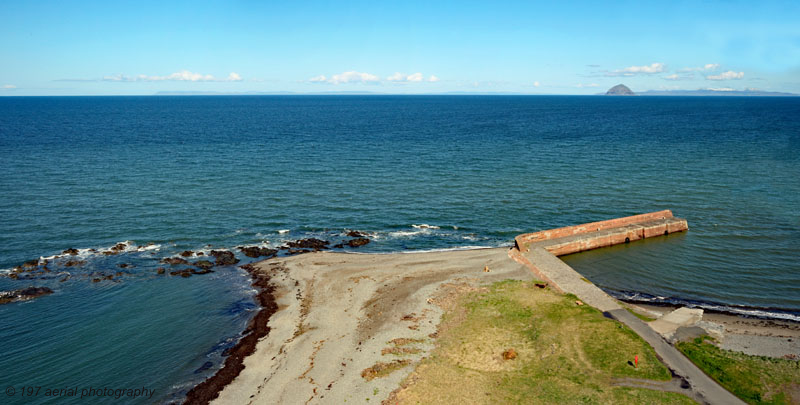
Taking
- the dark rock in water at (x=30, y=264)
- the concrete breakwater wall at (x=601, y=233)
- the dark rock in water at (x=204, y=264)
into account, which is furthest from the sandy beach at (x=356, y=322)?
the dark rock in water at (x=30, y=264)

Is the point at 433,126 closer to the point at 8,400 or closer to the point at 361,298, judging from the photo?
the point at 361,298

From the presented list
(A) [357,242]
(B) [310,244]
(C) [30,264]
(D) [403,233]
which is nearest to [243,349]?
(B) [310,244]

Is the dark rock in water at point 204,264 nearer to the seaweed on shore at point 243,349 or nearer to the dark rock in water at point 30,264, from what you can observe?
the seaweed on shore at point 243,349

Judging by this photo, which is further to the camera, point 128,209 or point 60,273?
point 128,209

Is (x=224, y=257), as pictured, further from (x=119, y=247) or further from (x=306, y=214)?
(x=306, y=214)

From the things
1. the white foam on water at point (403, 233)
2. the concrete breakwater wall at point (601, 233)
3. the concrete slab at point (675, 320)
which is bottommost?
the concrete slab at point (675, 320)

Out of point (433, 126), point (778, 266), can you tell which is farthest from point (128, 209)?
point (433, 126)

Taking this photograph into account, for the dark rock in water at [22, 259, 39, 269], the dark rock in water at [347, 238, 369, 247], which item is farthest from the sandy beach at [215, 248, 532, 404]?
the dark rock in water at [22, 259, 39, 269]
